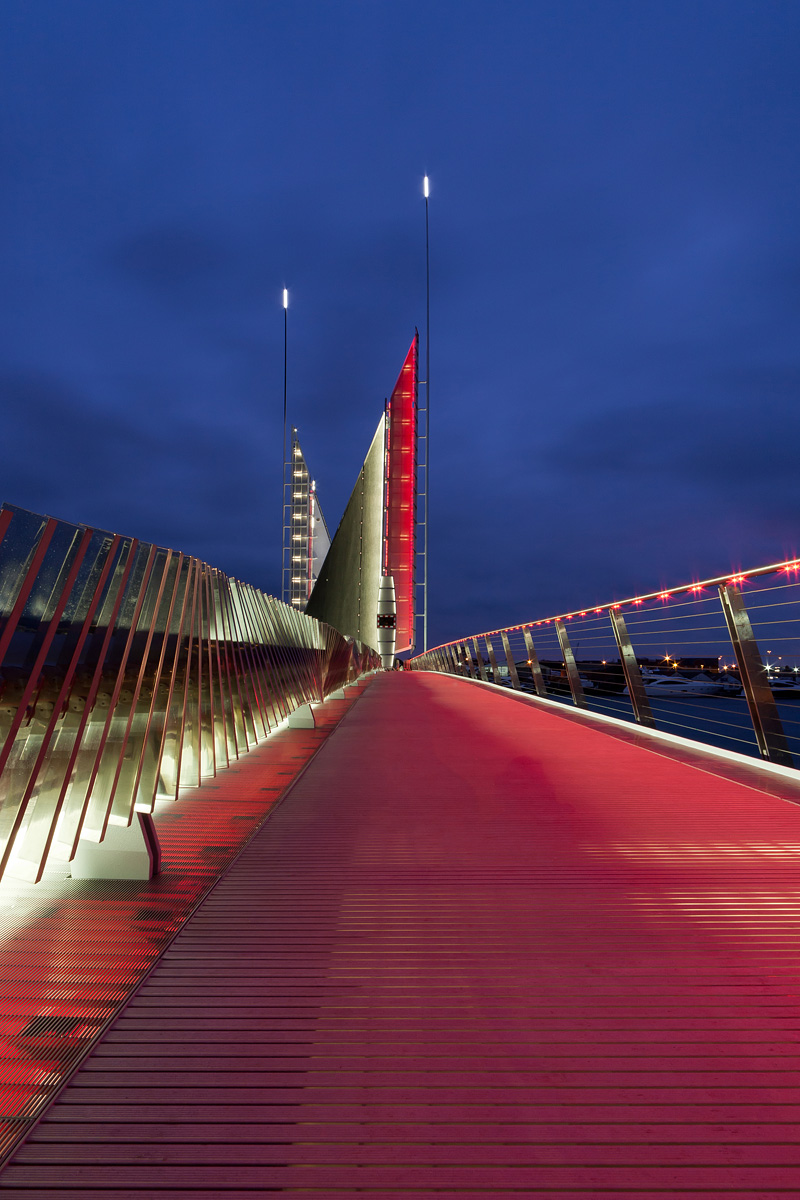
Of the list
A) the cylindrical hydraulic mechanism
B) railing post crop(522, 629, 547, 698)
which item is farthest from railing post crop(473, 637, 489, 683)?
the cylindrical hydraulic mechanism

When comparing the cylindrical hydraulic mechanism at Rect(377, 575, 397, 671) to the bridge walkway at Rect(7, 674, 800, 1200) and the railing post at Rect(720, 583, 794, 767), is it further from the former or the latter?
the bridge walkway at Rect(7, 674, 800, 1200)

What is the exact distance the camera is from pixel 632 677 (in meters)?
6.77

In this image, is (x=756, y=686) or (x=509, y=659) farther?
(x=509, y=659)

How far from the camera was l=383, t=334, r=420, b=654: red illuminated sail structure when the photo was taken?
4547 cm

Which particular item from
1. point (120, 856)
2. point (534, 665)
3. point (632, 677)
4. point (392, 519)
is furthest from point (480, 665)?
point (392, 519)

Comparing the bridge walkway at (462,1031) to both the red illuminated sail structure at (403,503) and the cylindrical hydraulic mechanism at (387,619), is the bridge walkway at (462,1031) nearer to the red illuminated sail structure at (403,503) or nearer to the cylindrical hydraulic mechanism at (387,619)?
the cylindrical hydraulic mechanism at (387,619)

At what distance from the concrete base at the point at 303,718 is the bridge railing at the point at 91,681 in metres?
2.55

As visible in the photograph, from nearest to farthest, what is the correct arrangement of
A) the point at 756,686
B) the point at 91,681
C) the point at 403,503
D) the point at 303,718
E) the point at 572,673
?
the point at 91,681 → the point at 756,686 → the point at 303,718 → the point at 572,673 → the point at 403,503

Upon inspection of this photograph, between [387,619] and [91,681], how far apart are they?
4121cm

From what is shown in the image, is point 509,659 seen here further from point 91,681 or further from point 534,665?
point 91,681

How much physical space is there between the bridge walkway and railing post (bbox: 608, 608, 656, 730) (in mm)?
3528

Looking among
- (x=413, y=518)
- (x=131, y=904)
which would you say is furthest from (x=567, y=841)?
(x=413, y=518)

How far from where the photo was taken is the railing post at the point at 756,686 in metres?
4.68

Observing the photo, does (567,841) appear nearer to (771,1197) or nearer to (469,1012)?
(469,1012)
